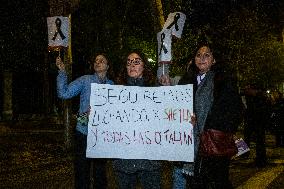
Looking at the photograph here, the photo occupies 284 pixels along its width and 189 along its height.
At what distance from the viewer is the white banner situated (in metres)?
4.73

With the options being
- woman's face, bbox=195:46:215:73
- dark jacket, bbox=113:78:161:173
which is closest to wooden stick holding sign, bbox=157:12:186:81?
woman's face, bbox=195:46:215:73

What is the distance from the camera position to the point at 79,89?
571 cm

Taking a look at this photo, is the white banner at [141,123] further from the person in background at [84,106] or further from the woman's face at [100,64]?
the woman's face at [100,64]

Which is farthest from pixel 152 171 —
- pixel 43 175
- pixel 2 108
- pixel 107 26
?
pixel 2 108

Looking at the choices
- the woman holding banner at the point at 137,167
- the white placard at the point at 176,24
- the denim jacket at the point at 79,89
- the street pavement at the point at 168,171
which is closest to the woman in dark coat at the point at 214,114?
the woman holding banner at the point at 137,167

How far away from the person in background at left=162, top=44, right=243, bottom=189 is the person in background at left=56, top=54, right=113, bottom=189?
1268 millimetres

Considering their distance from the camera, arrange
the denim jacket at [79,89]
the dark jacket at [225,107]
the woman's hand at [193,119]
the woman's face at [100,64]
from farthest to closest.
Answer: the woman's face at [100,64]
the denim jacket at [79,89]
the woman's hand at [193,119]
the dark jacket at [225,107]

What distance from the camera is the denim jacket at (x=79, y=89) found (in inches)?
217

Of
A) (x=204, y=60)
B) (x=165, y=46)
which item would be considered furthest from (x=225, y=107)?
(x=165, y=46)

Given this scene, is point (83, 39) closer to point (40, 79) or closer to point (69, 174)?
point (40, 79)

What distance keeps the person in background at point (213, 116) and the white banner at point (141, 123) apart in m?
0.08

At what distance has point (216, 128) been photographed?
15.0 ft

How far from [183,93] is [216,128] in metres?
0.44

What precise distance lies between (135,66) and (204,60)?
0.63 meters
